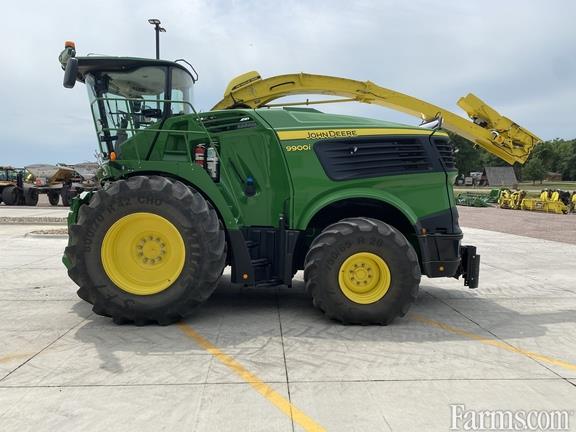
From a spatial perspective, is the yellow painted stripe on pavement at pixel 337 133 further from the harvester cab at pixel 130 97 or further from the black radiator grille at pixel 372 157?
the harvester cab at pixel 130 97

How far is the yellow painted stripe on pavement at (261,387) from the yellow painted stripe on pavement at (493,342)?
7.53 ft

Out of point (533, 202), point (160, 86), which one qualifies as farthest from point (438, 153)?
point (533, 202)

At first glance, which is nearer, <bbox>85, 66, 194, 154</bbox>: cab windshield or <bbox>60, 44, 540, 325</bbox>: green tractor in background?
<bbox>60, 44, 540, 325</bbox>: green tractor in background

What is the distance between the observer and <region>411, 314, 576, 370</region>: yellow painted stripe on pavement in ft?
12.6

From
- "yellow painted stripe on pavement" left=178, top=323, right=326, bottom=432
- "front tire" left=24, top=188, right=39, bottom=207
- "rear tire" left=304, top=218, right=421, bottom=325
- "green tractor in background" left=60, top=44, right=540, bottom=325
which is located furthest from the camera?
"front tire" left=24, top=188, right=39, bottom=207

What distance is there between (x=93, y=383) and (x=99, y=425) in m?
0.61

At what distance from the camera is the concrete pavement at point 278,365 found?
290cm

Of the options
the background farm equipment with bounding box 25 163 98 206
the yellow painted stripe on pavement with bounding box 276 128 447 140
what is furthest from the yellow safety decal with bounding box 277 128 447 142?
the background farm equipment with bounding box 25 163 98 206

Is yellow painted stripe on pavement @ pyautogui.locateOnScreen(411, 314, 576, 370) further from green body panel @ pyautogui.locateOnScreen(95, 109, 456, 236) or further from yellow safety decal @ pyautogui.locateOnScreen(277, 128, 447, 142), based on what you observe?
yellow safety decal @ pyautogui.locateOnScreen(277, 128, 447, 142)

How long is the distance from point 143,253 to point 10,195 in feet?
86.7

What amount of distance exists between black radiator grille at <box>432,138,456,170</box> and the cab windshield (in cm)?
306

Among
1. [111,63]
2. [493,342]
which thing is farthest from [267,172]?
[493,342]

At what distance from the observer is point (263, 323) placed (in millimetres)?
4789

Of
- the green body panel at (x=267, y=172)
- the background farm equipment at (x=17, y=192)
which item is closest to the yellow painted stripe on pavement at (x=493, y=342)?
the green body panel at (x=267, y=172)
